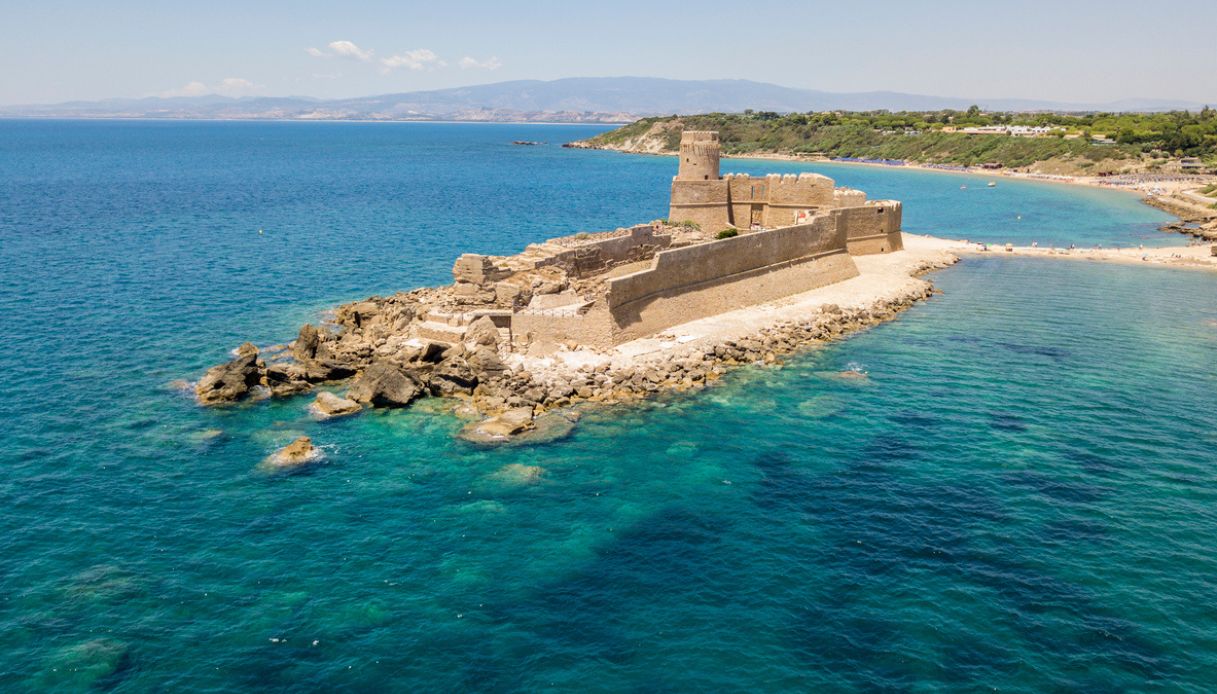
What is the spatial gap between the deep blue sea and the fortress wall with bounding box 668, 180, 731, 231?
16098 millimetres

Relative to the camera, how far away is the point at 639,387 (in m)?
32.4

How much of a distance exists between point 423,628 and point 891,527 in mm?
12620

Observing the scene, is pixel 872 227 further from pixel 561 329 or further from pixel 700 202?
pixel 561 329

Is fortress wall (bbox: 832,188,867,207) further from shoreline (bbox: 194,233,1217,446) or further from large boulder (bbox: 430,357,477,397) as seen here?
large boulder (bbox: 430,357,477,397)

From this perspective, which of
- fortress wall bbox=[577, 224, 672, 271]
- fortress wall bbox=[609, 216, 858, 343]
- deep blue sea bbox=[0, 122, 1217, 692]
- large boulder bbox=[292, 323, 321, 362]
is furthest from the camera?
fortress wall bbox=[577, 224, 672, 271]

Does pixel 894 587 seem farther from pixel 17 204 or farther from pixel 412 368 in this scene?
pixel 17 204

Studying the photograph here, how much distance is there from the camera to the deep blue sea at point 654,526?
691 inches

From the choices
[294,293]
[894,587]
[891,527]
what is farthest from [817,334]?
[294,293]

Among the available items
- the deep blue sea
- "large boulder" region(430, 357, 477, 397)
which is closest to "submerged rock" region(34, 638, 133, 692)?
the deep blue sea

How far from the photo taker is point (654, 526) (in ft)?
74.8

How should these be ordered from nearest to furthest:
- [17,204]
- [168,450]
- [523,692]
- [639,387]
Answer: [523,692], [168,450], [639,387], [17,204]

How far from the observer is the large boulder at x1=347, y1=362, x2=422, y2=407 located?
31.0m

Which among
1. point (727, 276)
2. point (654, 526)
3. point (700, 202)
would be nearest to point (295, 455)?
point (654, 526)

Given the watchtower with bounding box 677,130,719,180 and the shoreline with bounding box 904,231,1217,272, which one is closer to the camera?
the watchtower with bounding box 677,130,719,180
